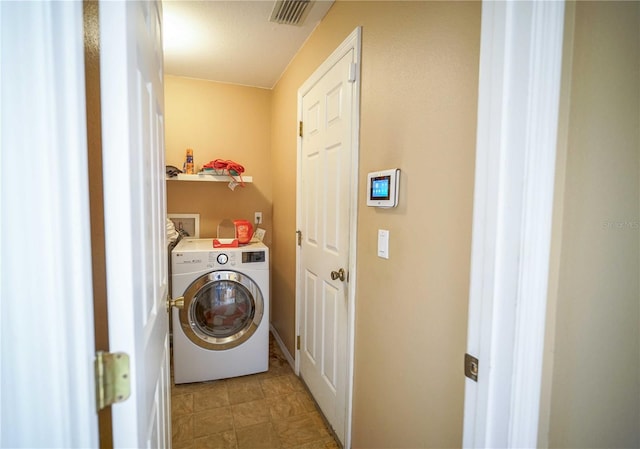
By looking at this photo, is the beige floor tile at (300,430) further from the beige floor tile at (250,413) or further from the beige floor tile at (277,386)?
Answer: the beige floor tile at (277,386)

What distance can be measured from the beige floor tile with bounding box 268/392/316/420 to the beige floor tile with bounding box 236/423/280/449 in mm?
106

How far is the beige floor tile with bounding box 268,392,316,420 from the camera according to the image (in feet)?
6.58

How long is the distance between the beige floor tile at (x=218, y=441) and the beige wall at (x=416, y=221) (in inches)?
29.3

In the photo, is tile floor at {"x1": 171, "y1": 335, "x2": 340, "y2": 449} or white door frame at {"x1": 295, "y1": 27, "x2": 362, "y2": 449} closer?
white door frame at {"x1": 295, "y1": 27, "x2": 362, "y2": 449}

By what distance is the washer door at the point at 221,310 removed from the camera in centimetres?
222

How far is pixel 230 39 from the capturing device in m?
2.14

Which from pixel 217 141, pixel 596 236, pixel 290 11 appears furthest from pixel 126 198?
pixel 217 141

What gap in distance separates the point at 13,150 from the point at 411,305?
1108 millimetres

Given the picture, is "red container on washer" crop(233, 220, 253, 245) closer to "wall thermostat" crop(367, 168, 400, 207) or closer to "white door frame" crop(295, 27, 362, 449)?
"white door frame" crop(295, 27, 362, 449)

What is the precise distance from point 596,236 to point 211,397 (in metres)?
2.32

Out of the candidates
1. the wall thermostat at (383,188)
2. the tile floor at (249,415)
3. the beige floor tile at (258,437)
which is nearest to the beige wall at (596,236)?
the wall thermostat at (383,188)

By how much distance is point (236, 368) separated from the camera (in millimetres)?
2365

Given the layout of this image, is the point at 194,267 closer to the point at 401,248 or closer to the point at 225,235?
the point at 225,235

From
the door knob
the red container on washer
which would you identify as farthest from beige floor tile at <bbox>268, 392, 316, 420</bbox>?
the red container on washer
